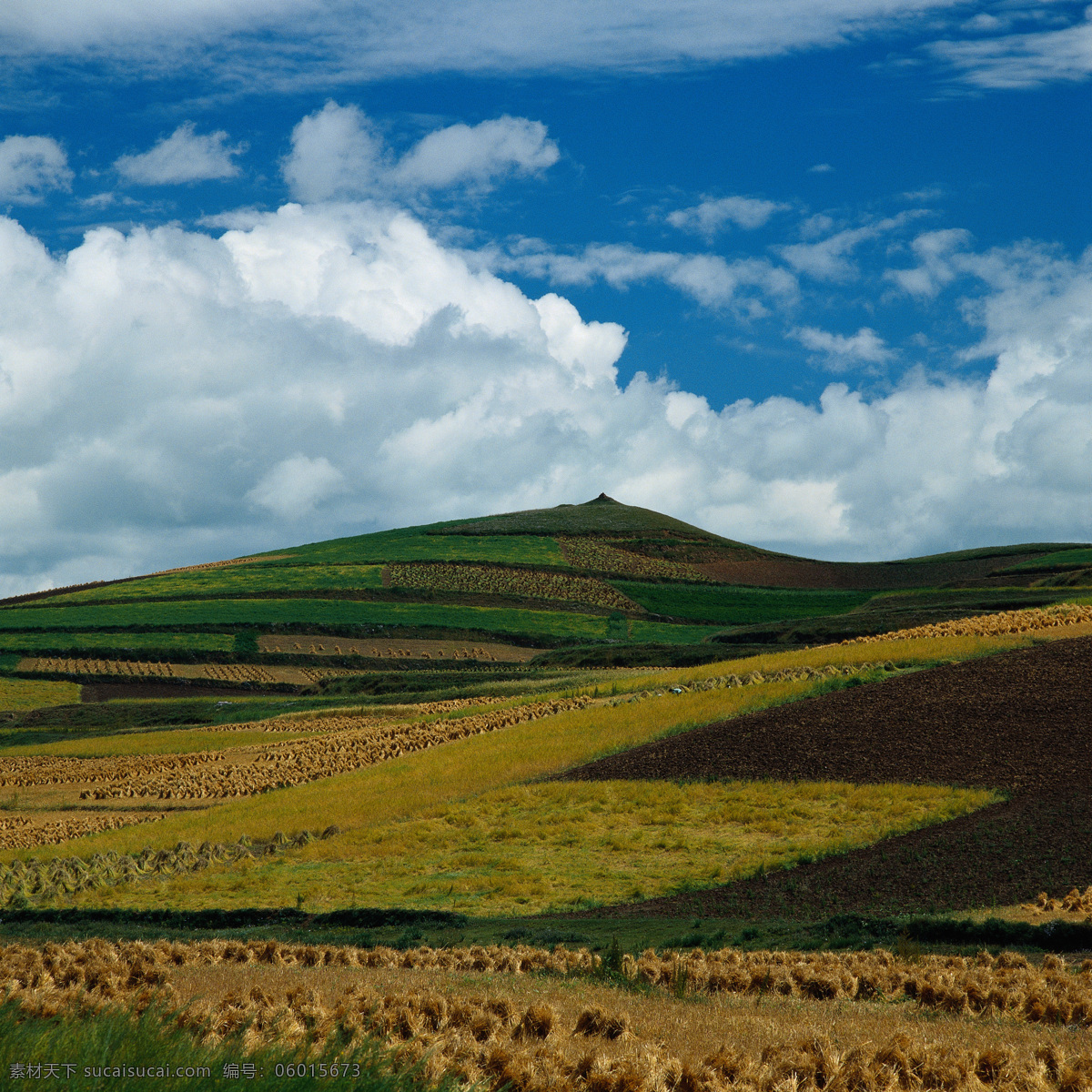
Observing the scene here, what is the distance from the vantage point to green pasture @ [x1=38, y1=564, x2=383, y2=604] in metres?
101

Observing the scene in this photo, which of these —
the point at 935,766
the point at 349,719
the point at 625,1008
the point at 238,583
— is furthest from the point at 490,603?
the point at 625,1008

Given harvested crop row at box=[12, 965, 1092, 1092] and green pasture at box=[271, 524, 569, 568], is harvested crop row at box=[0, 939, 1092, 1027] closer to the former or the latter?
harvested crop row at box=[12, 965, 1092, 1092]

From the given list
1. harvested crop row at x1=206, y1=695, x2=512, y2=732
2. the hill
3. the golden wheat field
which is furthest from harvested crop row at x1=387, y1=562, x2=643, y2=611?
the golden wheat field

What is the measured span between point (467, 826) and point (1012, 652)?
21.9 meters

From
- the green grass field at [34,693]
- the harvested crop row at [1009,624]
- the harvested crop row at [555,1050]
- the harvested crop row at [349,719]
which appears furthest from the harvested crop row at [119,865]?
the green grass field at [34,693]

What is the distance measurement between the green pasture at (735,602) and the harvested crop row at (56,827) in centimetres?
6969

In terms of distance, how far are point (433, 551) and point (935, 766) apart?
96.8 metres

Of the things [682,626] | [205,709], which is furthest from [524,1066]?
[682,626]

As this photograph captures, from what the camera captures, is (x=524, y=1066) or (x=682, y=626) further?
(x=682, y=626)

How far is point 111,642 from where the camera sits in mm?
82750

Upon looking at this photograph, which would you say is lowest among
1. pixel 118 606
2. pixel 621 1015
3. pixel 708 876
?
pixel 708 876

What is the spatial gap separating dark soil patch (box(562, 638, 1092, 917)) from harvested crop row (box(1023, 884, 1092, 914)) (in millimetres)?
1750

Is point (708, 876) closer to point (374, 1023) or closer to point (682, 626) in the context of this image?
point (374, 1023)

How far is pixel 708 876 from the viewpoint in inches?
874
